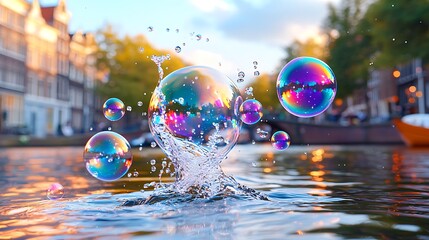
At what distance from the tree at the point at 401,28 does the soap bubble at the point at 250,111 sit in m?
19.1

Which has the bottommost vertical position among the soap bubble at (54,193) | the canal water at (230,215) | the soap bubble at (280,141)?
the canal water at (230,215)

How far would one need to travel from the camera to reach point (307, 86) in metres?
5.63

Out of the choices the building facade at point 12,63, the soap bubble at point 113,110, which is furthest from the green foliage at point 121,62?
the soap bubble at point 113,110

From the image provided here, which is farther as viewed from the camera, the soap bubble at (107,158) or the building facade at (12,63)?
the building facade at (12,63)

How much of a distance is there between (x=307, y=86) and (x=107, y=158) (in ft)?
6.17

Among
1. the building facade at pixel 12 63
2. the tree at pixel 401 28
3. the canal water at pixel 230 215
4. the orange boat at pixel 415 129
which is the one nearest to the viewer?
the canal water at pixel 230 215

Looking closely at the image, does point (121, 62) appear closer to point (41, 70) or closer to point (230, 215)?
point (41, 70)

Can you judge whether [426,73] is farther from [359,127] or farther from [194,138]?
[194,138]

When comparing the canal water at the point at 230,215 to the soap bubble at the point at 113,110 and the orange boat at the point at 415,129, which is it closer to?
the soap bubble at the point at 113,110

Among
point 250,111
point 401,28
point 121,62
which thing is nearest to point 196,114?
→ point 250,111

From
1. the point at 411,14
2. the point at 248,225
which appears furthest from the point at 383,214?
the point at 411,14

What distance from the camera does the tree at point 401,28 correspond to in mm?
24125

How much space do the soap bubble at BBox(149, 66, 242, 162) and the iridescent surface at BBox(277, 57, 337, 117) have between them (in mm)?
608

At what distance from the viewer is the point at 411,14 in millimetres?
24078
